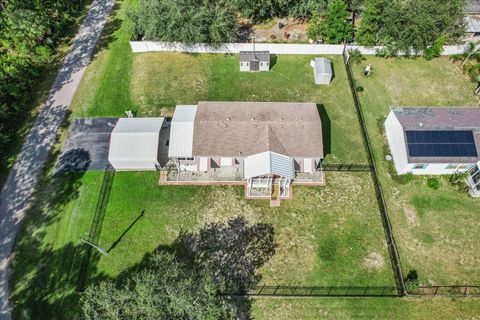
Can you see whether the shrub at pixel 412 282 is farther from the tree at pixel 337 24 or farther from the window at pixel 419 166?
the tree at pixel 337 24

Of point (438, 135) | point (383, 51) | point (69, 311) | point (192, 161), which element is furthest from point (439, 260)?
point (69, 311)

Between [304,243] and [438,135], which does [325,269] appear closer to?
[304,243]

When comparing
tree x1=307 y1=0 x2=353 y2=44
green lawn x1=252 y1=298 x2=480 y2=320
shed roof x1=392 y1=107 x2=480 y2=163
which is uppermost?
tree x1=307 y1=0 x2=353 y2=44

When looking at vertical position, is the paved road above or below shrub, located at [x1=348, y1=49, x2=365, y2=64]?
below

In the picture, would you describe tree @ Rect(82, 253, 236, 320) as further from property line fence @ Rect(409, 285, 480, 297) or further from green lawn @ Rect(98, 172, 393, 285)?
property line fence @ Rect(409, 285, 480, 297)

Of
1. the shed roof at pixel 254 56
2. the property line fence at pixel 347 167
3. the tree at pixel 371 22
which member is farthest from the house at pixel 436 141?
the shed roof at pixel 254 56

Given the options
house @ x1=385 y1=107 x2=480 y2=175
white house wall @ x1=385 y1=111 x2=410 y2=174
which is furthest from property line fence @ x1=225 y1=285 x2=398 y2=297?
house @ x1=385 y1=107 x2=480 y2=175
